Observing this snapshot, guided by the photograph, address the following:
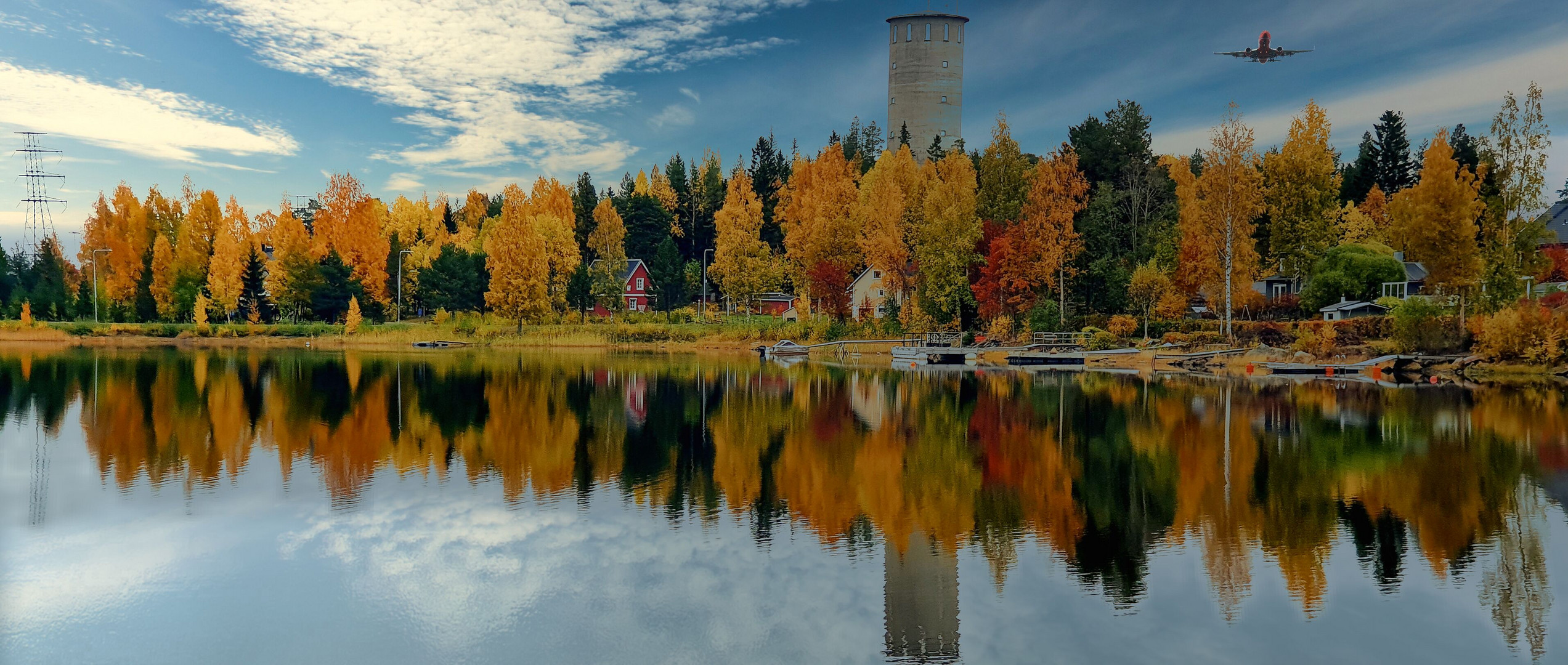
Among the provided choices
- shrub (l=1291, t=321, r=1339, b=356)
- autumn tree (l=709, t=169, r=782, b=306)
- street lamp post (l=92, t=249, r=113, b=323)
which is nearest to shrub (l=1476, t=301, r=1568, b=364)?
shrub (l=1291, t=321, r=1339, b=356)

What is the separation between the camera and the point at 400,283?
77.7 meters

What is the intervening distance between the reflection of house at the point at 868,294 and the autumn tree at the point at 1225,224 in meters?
25.2

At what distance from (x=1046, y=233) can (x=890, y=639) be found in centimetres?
5077

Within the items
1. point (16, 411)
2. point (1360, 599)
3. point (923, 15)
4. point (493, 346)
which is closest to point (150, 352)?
point (493, 346)

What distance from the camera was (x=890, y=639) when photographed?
1090 cm

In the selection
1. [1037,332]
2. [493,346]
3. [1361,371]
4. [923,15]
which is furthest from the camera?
[923,15]

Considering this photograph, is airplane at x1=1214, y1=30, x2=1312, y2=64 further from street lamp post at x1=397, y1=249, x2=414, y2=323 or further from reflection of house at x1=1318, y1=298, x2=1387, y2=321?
street lamp post at x1=397, y1=249, x2=414, y2=323

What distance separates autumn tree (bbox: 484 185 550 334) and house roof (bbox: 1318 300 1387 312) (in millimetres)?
54610

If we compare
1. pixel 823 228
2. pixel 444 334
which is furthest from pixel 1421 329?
→ pixel 444 334

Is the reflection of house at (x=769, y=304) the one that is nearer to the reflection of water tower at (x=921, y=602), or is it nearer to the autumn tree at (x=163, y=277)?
the autumn tree at (x=163, y=277)

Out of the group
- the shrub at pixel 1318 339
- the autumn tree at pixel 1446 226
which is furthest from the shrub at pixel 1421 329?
the shrub at pixel 1318 339

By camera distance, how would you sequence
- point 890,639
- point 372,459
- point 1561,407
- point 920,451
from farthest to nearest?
point 1561,407 → point 920,451 → point 372,459 → point 890,639

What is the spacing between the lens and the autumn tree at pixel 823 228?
69.4m

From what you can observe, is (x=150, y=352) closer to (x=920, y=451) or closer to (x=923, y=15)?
(x=920, y=451)
